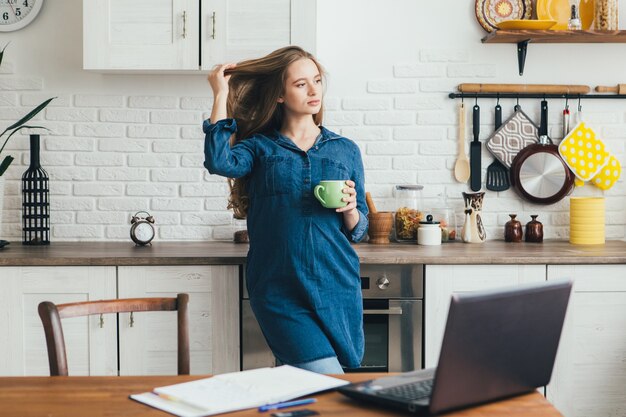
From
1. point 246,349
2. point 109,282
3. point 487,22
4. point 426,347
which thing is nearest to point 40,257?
point 109,282

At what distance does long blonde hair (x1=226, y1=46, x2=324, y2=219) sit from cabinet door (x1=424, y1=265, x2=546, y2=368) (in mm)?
898

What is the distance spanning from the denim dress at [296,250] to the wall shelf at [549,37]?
1.40 m

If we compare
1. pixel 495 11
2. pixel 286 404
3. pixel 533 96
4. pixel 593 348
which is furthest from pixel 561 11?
pixel 286 404

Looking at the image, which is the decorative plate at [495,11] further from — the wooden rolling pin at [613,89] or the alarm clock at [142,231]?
the alarm clock at [142,231]

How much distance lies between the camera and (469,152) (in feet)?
14.0

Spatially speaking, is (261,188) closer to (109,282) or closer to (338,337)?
(338,337)

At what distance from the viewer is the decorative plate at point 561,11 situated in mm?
4164

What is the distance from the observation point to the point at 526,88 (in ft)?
13.8

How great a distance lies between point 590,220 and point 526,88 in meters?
0.71

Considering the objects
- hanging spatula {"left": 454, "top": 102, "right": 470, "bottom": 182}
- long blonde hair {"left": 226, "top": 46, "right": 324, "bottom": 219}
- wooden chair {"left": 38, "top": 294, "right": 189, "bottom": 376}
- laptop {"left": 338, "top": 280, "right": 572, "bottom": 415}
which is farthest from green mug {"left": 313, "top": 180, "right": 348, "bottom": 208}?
hanging spatula {"left": 454, "top": 102, "right": 470, "bottom": 182}

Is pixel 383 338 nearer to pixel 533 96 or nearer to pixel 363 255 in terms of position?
pixel 363 255

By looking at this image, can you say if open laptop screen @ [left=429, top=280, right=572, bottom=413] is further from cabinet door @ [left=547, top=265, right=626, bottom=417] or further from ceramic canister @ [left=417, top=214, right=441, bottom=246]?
ceramic canister @ [left=417, top=214, right=441, bottom=246]

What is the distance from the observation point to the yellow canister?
13.4 ft

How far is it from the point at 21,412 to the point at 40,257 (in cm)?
201
